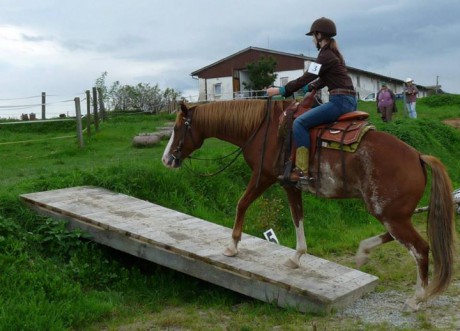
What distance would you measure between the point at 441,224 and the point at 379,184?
77 centimetres

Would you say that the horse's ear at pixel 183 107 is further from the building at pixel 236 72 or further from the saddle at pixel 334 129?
the building at pixel 236 72

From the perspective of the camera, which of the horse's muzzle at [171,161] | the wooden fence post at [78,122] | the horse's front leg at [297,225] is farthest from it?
the wooden fence post at [78,122]

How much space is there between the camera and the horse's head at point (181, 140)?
276 inches

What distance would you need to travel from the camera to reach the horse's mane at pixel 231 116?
6730mm

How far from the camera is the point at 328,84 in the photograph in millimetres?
6305

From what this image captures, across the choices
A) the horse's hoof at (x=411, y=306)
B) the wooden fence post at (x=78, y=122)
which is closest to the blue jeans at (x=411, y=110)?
the wooden fence post at (x=78, y=122)

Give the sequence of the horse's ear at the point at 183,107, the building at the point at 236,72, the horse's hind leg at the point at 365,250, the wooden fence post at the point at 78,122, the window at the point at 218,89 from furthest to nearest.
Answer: the window at the point at 218,89 → the building at the point at 236,72 → the wooden fence post at the point at 78,122 → the horse's ear at the point at 183,107 → the horse's hind leg at the point at 365,250

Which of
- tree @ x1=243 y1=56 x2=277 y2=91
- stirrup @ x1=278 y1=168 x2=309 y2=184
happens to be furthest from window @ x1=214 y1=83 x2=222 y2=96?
stirrup @ x1=278 y1=168 x2=309 y2=184

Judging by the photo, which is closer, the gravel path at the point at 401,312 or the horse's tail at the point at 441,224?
the gravel path at the point at 401,312

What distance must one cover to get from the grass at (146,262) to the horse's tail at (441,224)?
3.68 ft

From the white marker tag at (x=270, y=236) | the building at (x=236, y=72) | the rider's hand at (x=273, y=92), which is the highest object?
the building at (x=236, y=72)

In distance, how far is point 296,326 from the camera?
215 inches

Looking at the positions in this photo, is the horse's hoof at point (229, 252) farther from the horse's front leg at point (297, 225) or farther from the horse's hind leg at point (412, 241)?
the horse's hind leg at point (412, 241)

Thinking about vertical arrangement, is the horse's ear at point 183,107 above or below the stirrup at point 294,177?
above
